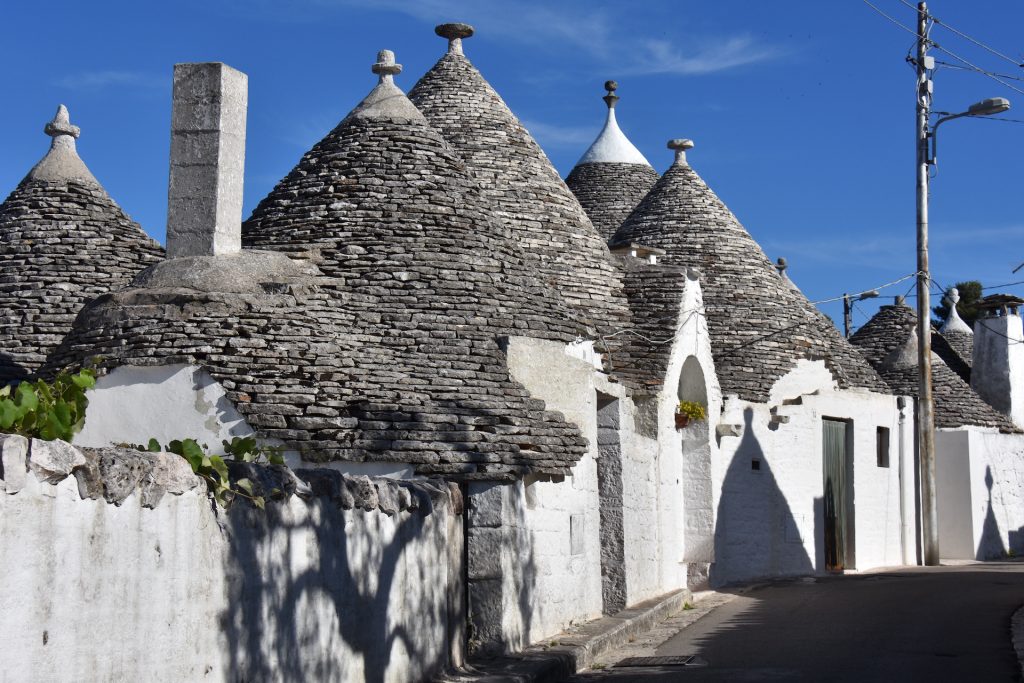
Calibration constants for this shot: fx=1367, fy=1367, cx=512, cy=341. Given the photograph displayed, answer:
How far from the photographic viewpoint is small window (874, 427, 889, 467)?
2241cm

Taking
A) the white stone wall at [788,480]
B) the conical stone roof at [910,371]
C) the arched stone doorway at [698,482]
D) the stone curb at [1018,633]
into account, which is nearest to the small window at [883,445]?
the white stone wall at [788,480]

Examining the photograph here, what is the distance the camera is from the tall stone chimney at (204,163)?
13164mm

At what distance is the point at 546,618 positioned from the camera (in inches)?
468

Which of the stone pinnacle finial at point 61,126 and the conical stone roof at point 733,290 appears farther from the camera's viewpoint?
the conical stone roof at point 733,290

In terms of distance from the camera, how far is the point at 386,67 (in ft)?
51.5

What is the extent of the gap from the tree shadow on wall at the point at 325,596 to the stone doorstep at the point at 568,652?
464 millimetres

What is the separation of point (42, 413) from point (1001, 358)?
27.6 meters

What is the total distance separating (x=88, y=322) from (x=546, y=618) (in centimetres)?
483

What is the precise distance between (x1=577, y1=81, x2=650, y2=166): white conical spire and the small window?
284 inches

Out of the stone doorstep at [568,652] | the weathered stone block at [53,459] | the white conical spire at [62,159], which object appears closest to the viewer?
the weathered stone block at [53,459]

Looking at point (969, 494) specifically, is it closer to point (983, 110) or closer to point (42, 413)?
point (983, 110)

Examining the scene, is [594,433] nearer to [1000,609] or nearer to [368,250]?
[368,250]

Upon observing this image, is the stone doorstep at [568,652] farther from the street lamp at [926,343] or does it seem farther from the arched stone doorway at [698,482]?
the street lamp at [926,343]

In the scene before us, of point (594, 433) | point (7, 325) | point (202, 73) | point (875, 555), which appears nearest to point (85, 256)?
point (7, 325)
